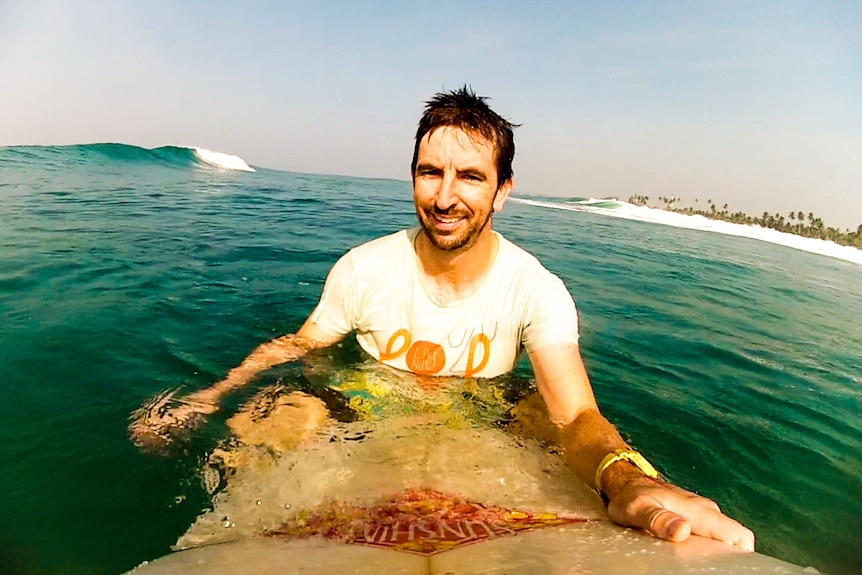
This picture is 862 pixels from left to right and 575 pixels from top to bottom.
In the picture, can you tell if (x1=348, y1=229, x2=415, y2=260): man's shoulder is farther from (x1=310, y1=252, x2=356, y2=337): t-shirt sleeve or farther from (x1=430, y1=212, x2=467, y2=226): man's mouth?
(x1=430, y1=212, x2=467, y2=226): man's mouth

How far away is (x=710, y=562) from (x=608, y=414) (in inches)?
103

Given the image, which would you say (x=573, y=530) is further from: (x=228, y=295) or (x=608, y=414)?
(x=228, y=295)

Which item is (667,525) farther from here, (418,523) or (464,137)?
(464,137)

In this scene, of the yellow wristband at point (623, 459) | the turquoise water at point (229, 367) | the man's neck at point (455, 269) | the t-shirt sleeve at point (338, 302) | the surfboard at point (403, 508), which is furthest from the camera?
the t-shirt sleeve at point (338, 302)

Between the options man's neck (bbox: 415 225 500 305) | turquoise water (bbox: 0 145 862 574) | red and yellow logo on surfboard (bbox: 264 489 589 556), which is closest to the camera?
red and yellow logo on surfboard (bbox: 264 489 589 556)

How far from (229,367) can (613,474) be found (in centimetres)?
298

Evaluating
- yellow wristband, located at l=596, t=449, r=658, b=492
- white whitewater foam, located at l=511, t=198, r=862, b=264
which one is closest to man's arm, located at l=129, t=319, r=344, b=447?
yellow wristband, located at l=596, t=449, r=658, b=492

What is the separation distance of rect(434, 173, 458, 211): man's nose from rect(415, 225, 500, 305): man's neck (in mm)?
286

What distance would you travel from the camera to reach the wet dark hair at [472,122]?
2.78 m

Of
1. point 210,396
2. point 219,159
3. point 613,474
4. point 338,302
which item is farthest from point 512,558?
point 219,159

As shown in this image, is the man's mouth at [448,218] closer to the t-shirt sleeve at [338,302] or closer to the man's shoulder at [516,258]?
the man's shoulder at [516,258]

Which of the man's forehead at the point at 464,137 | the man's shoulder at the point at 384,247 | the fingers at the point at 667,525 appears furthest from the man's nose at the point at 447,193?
the fingers at the point at 667,525

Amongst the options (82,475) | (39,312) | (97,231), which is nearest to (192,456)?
(82,475)

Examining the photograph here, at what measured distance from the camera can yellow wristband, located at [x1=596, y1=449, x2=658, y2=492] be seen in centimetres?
199
